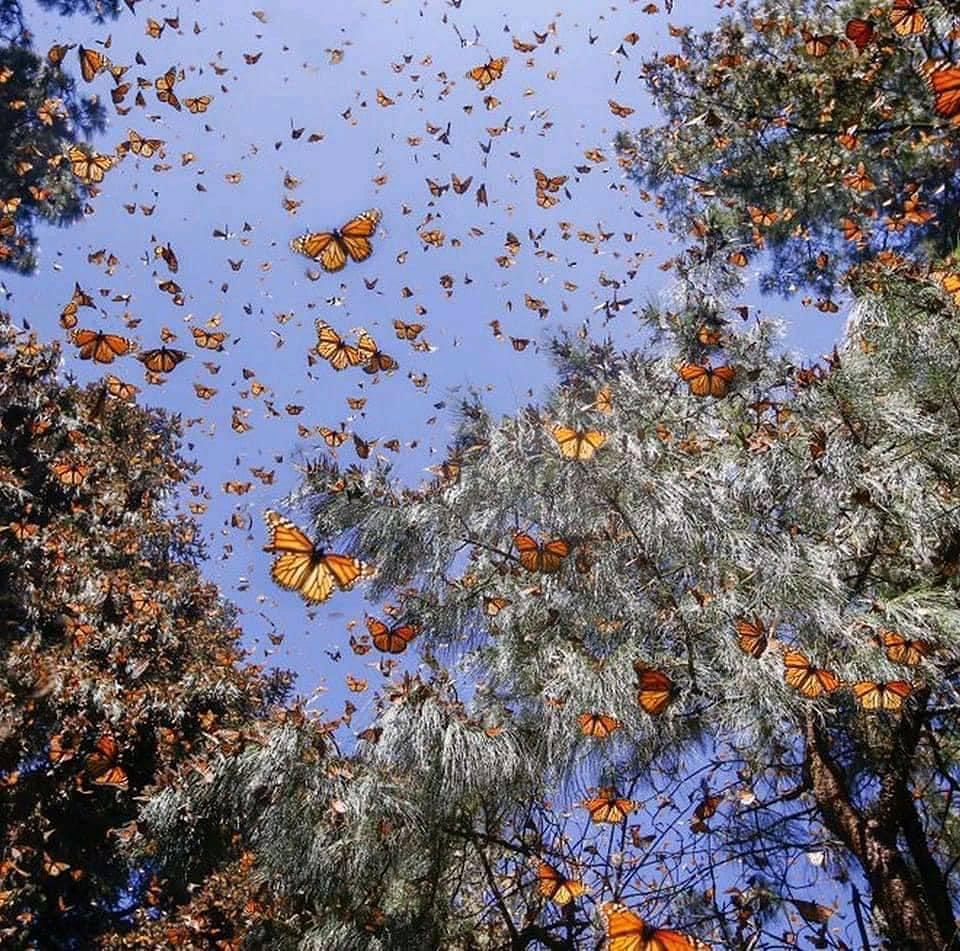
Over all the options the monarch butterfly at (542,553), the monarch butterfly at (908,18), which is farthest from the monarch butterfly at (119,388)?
the monarch butterfly at (908,18)

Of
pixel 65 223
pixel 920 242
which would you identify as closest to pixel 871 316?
pixel 920 242

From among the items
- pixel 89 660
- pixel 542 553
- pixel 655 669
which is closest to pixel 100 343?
pixel 89 660

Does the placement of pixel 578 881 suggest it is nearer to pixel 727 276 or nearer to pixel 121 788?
pixel 727 276

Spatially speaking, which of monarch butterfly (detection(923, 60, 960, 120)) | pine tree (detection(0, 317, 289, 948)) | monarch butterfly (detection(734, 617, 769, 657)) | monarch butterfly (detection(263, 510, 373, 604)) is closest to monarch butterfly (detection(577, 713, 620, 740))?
monarch butterfly (detection(734, 617, 769, 657))

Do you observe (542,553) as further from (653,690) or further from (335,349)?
(335,349)

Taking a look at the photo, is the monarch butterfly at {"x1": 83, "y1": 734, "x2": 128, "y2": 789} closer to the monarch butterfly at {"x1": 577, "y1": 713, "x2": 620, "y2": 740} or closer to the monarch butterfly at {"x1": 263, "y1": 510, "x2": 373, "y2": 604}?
the monarch butterfly at {"x1": 263, "y1": 510, "x2": 373, "y2": 604}

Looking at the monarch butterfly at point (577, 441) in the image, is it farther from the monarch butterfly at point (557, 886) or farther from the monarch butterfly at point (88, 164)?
the monarch butterfly at point (88, 164)
